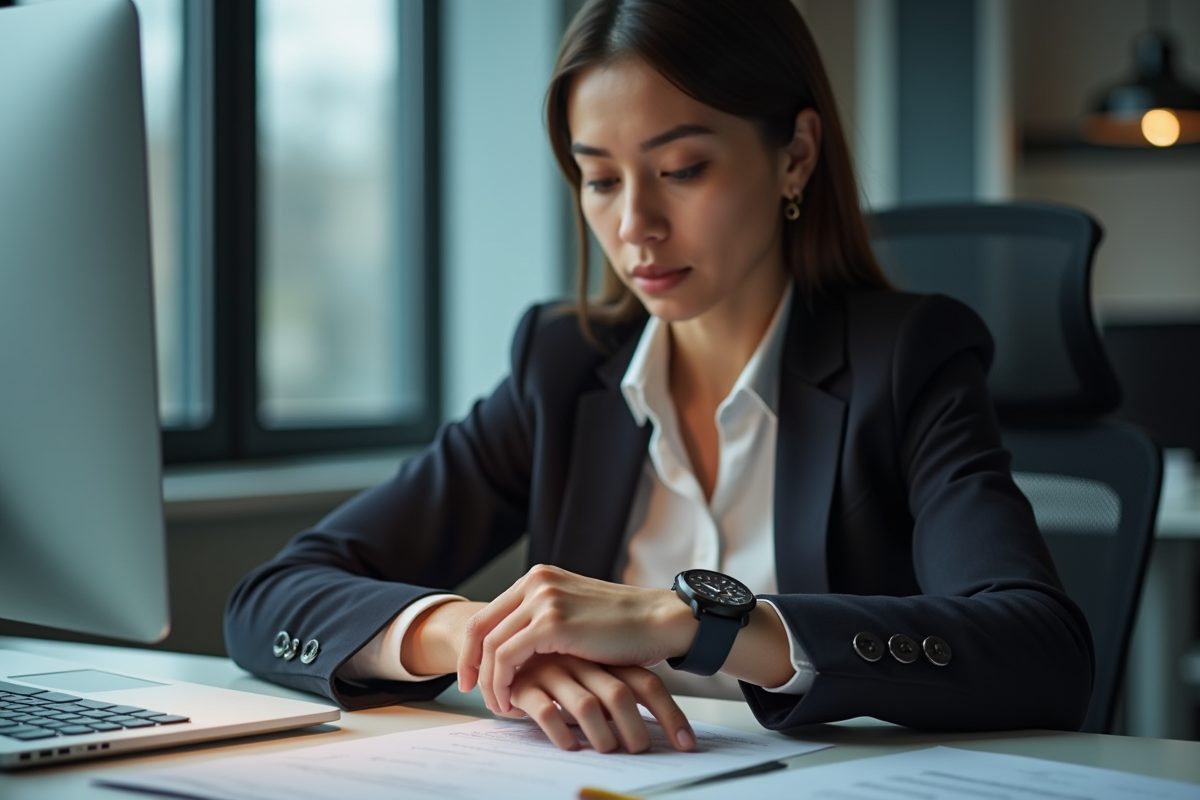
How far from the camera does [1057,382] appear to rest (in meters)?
1.51

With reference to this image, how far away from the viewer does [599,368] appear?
1.46 meters

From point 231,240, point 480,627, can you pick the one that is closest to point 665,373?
point 480,627

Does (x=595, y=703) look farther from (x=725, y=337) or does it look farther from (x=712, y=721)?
(x=725, y=337)

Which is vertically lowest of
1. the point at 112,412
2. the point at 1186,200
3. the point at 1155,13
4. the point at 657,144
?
the point at 112,412

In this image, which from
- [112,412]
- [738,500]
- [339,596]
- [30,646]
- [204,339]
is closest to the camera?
[112,412]

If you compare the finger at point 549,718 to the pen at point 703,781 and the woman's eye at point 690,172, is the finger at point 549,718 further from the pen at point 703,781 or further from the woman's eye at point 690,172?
the woman's eye at point 690,172

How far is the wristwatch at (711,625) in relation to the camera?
873 mm

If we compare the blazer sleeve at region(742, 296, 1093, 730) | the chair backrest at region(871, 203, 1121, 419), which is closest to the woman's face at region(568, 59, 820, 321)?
the blazer sleeve at region(742, 296, 1093, 730)

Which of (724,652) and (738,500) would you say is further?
(738,500)

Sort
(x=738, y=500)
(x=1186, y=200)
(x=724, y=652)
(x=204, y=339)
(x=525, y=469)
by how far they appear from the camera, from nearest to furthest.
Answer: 1. (x=724, y=652)
2. (x=738, y=500)
3. (x=525, y=469)
4. (x=204, y=339)
5. (x=1186, y=200)

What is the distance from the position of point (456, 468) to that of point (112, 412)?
71 cm

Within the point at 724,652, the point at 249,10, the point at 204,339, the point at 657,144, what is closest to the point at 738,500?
the point at 657,144

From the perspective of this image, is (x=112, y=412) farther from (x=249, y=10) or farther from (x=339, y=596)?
(x=249, y=10)

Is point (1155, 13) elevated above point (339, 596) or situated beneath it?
elevated above
